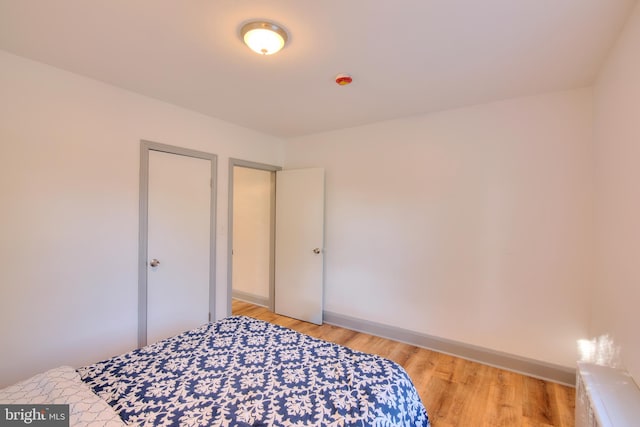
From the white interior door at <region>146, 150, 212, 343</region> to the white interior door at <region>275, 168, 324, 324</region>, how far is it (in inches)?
41.9

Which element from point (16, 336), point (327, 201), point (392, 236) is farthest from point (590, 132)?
point (16, 336)

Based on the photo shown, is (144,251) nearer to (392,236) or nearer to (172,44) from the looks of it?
(172,44)

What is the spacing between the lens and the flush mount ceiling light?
1.54 m

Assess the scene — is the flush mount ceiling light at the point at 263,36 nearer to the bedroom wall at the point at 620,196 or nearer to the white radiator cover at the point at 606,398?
the bedroom wall at the point at 620,196

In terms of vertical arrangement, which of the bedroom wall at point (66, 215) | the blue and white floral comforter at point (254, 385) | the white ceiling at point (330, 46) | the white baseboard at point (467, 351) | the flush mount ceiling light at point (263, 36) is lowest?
the white baseboard at point (467, 351)

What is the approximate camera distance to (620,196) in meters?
1.63

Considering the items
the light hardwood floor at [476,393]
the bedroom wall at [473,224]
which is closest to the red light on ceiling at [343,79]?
the bedroom wall at [473,224]

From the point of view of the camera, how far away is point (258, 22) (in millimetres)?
1527

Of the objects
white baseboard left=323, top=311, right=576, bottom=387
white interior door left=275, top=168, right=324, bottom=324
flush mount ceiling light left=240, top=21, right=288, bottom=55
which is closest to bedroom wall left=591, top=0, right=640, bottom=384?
white baseboard left=323, top=311, right=576, bottom=387

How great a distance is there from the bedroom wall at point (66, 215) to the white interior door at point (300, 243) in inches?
64.9

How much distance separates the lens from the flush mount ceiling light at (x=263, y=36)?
5.06ft

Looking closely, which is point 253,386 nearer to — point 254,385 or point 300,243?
point 254,385

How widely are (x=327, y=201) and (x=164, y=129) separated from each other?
77.4 inches

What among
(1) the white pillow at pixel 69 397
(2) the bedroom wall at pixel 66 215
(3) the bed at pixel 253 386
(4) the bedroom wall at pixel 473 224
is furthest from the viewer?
(4) the bedroom wall at pixel 473 224
